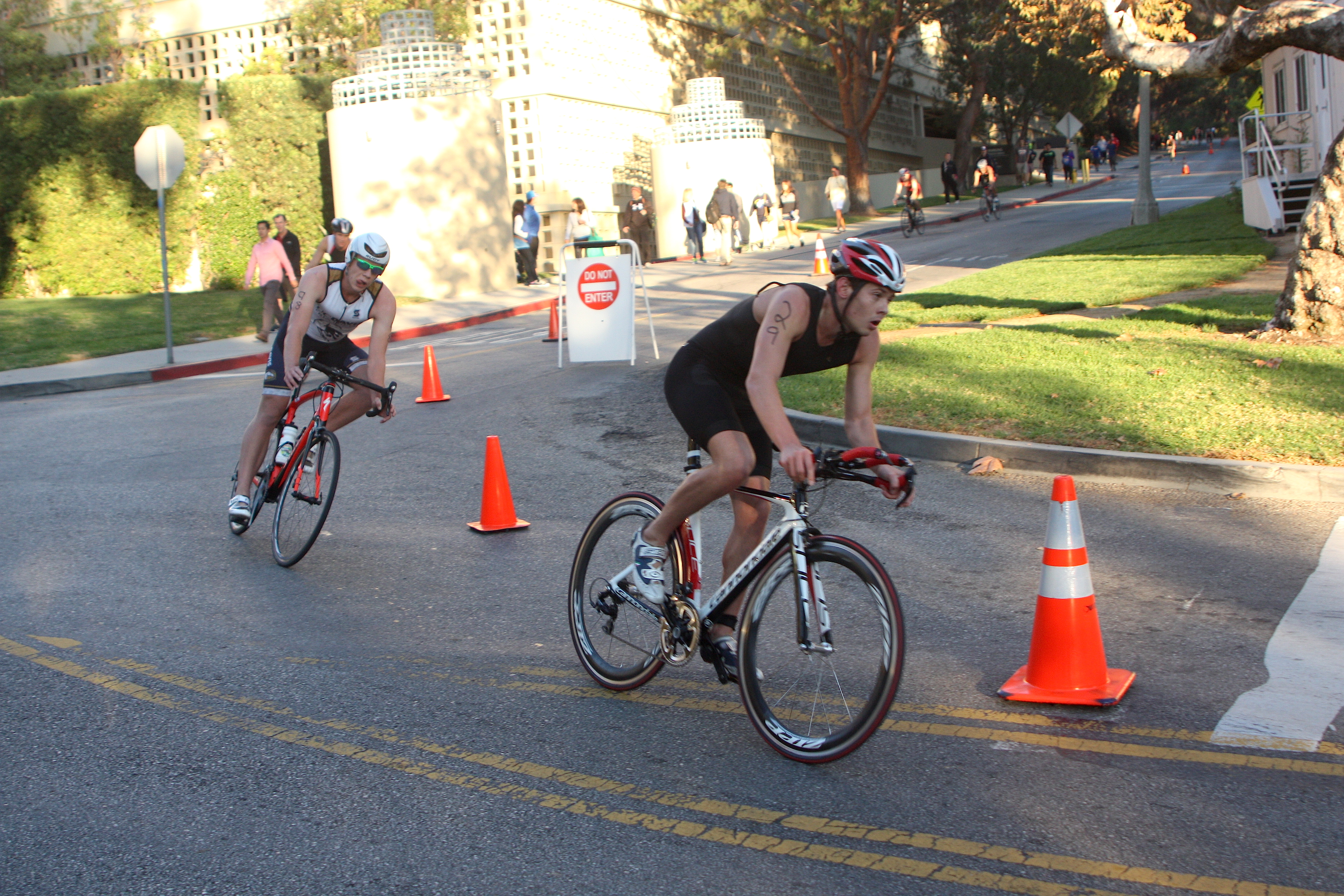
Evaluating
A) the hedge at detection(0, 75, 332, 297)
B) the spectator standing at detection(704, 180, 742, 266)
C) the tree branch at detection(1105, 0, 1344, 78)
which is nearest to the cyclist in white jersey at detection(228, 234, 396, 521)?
the tree branch at detection(1105, 0, 1344, 78)

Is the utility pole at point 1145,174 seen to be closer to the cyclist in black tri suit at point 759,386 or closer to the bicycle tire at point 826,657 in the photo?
the cyclist in black tri suit at point 759,386

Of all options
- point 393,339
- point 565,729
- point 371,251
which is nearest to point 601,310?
point 393,339

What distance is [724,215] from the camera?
95.2 feet

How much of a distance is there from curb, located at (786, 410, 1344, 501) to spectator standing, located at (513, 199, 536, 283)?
2034 cm

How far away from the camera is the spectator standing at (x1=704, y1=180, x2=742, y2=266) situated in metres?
29.0

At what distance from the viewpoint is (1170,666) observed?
193 inches

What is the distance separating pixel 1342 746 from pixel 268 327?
17423mm

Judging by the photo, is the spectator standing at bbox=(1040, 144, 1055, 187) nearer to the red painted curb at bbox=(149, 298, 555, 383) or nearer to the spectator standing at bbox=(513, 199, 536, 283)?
the spectator standing at bbox=(513, 199, 536, 283)

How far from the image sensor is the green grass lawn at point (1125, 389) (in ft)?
27.0

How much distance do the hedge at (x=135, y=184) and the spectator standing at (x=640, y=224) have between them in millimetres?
8283

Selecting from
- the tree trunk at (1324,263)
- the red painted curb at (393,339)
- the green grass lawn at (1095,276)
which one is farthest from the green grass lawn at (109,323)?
the tree trunk at (1324,263)

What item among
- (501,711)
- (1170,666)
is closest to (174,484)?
(501,711)

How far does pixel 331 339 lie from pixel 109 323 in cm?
1612

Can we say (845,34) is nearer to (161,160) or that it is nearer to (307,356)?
(161,160)
